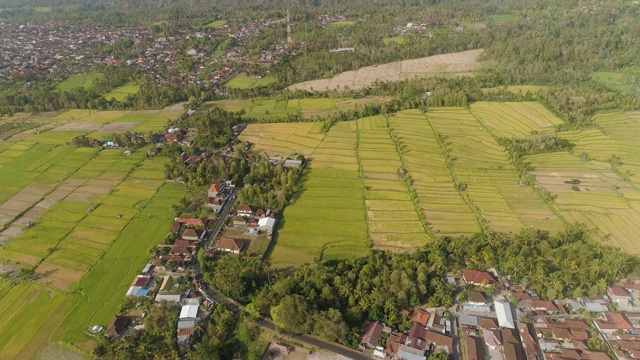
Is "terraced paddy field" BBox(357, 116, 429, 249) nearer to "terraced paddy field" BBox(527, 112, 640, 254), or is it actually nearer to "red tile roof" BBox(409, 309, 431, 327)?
"red tile roof" BBox(409, 309, 431, 327)

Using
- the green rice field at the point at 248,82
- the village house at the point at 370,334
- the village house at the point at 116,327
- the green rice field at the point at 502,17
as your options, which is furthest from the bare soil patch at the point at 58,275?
the green rice field at the point at 502,17

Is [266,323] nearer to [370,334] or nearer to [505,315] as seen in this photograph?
[370,334]

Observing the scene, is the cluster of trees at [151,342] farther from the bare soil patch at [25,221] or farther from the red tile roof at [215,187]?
the bare soil patch at [25,221]

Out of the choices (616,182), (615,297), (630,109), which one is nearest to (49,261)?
(615,297)

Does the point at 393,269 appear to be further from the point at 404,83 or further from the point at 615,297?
the point at 404,83

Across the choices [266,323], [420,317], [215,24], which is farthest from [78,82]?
[420,317]

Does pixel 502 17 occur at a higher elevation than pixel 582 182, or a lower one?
higher

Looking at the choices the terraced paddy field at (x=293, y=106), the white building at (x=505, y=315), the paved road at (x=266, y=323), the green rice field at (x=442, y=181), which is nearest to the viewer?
the paved road at (x=266, y=323)
